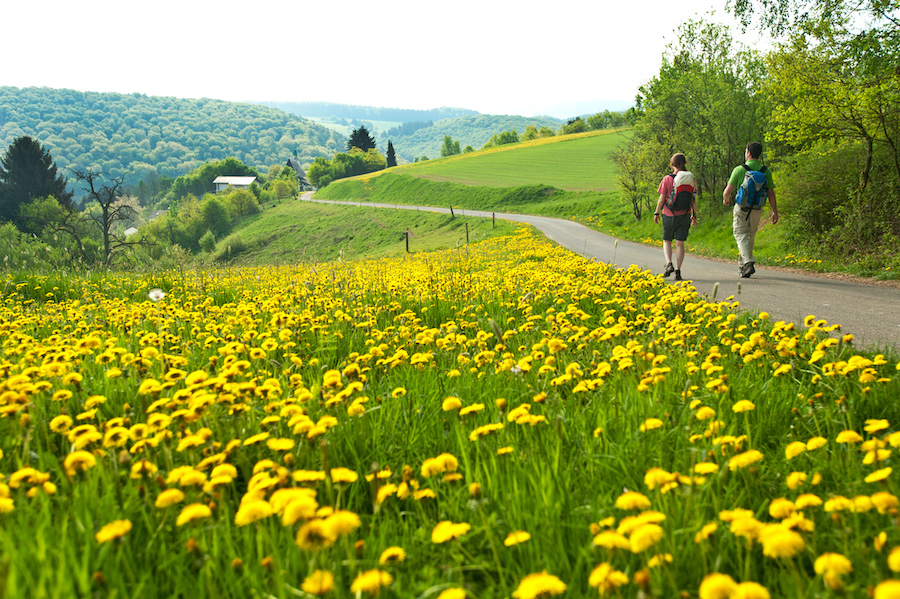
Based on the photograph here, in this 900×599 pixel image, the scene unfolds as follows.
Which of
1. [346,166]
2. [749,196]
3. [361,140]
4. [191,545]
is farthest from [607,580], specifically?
[361,140]

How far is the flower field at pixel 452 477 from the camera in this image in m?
1.36

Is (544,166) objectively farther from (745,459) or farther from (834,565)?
(834,565)

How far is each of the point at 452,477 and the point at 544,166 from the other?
65044 mm

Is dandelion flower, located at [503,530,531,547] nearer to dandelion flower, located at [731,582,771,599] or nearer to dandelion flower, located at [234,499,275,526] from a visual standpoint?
dandelion flower, located at [731,582,771,599]

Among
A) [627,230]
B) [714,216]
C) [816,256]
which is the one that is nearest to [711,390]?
[816,256]

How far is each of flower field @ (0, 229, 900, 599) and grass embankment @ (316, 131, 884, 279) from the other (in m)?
9.00

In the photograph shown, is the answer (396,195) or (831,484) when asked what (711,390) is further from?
(396,195)

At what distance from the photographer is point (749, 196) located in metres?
8.79

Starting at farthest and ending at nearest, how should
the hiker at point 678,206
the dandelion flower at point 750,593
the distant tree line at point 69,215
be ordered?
the distant tree line at point 69,215
the hiker at point 678,206
the dandelion flower at point 750,593

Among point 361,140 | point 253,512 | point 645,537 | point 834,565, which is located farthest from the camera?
point 361,140

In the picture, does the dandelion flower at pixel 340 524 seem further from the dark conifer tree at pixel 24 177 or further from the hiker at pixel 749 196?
the dark conifer tree at pixel 24 177

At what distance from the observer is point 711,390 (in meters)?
2.89

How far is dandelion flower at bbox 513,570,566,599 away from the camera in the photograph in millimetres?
1094

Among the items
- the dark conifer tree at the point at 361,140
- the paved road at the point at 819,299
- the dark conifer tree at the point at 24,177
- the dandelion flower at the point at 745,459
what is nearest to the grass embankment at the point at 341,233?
the paved road at the point at 819,299
